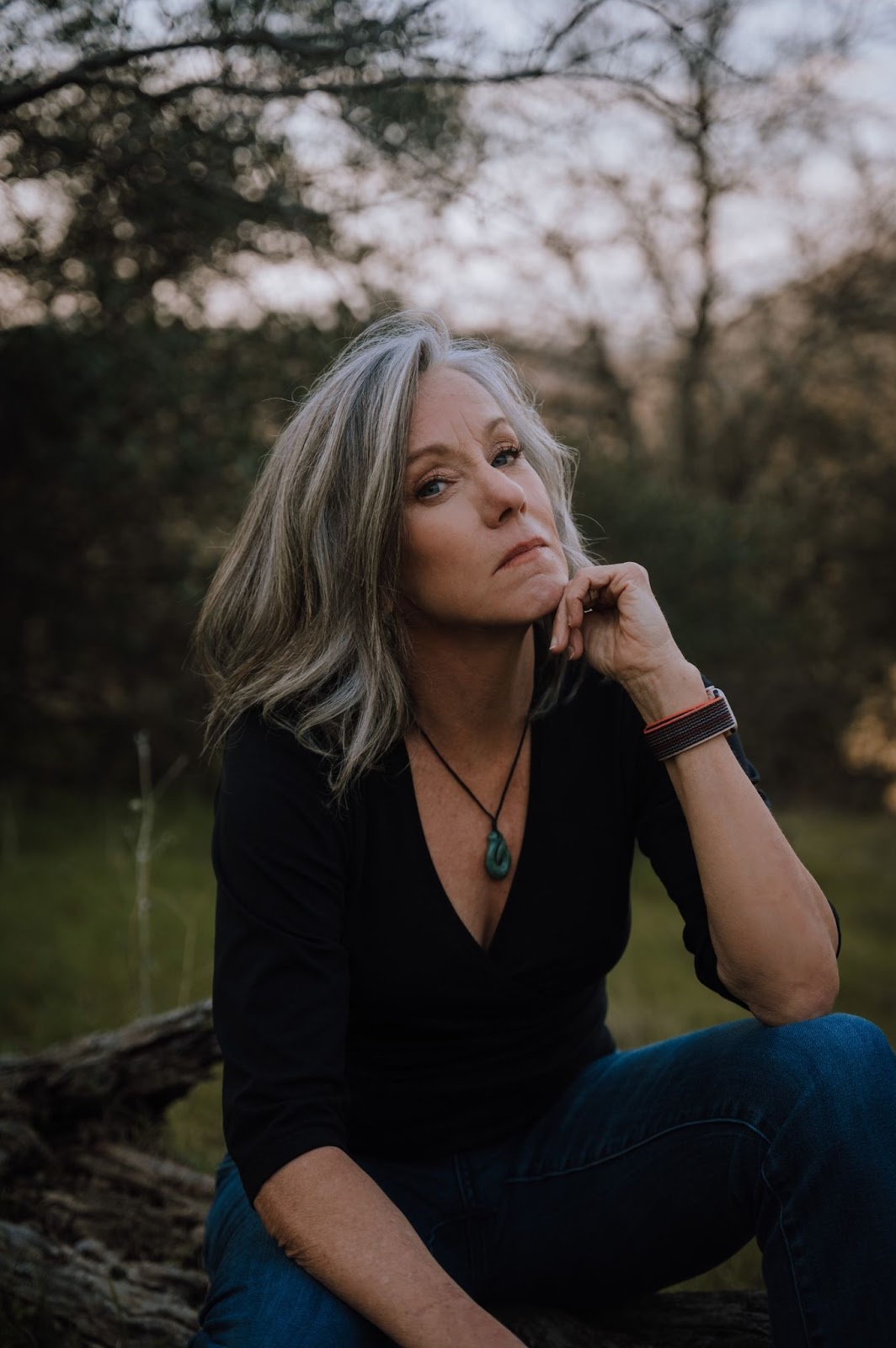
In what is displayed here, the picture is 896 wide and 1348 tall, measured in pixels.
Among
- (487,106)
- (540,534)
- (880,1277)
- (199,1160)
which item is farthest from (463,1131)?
(487,106)

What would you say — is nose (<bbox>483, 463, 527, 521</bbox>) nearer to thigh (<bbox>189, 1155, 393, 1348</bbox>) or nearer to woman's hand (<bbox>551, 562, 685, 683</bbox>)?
woman's hand (<bbox>551, 562, 685, 683</bbox>)

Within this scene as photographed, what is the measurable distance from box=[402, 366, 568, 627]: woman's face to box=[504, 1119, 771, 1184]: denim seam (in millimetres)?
869

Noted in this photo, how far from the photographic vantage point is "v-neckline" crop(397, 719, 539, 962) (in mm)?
1891

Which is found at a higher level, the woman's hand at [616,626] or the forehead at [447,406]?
the forehead at [447,406]

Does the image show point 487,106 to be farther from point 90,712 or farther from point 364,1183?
point 90,712

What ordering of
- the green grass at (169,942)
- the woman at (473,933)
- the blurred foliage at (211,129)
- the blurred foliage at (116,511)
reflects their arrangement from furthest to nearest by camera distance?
the blurred foliage at (116,511) < the green grass at (169,942) < the blurred foliage at (211,129) < the woman at (473,933)

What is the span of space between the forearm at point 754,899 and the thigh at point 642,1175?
85 mm

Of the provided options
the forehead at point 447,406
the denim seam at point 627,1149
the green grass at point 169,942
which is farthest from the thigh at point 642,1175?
the forehead at point 447,406

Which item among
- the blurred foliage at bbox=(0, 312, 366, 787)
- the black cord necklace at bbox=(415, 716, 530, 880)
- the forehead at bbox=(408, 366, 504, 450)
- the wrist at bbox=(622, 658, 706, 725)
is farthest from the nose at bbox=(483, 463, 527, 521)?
the blurred foliage at bbox=(0, 312, 366, 787)

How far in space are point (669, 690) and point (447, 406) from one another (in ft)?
2.13

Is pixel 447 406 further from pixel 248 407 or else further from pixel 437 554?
pixel 248 407

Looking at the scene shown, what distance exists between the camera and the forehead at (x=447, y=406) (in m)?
2.04

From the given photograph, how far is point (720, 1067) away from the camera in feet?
5.99

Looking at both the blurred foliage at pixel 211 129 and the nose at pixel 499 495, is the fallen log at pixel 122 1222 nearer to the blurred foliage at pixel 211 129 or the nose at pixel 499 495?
the nose at pixel 499 495
